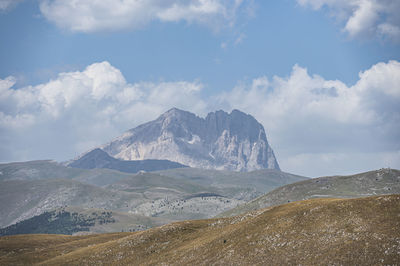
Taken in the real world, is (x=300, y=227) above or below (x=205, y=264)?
above

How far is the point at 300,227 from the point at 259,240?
661 centimetres

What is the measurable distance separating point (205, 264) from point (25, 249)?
66792 mm

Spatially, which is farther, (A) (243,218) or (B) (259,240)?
(A) (243,218)

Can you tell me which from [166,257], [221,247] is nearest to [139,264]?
[166,257]

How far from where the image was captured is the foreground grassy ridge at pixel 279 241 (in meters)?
51.6

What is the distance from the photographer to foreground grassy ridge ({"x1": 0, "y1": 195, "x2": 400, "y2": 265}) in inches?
2031

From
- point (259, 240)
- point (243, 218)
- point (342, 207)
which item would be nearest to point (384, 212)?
point (342, 207)

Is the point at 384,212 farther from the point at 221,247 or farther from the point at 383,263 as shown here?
the point at 221,247

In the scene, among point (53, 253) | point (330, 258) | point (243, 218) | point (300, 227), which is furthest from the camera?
point (53, 253)

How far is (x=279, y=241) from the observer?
2438 inches

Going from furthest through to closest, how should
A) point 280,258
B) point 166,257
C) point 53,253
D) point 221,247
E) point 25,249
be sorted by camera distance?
point 25,249
point 53,253
point 166,257
point 221,247
point 280,258

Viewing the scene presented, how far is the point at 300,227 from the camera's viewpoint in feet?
211

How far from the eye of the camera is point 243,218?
3457 inches

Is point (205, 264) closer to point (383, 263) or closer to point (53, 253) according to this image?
point (383, 263)
